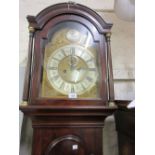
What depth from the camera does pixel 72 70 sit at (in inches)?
36.6

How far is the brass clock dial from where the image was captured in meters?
0.90

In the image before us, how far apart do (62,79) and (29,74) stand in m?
0.16

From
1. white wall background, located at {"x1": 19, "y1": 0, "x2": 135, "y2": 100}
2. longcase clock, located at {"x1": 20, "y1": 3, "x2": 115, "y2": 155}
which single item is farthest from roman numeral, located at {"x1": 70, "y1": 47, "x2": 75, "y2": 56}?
white wall background, located at {"x1": 19, "y1": 0, "x2": 135, "y2": 100}

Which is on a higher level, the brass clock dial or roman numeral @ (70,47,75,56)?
roman numeral @ (70,47,75,56)

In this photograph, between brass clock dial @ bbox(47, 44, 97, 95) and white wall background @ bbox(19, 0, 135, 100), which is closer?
brass clock dial @ bbox(47, 44, 97, 95)

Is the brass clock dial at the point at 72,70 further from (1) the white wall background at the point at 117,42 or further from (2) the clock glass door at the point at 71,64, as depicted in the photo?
(1) the white wall background at the point at 117,42

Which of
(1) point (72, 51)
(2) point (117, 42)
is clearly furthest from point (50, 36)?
(2) point (117, 42)

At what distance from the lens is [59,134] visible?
2.76 feet

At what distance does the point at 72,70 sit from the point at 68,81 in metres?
0.06

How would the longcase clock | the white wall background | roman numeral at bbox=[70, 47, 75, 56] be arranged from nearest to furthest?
the longcase clock, roman numeral at bbox=[70, 47, 75, 56], the white wall background

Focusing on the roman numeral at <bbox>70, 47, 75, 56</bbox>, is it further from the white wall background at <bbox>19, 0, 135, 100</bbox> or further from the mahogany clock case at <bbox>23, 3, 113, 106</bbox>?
the white wall background at <bbox>19, 0, 135, 100</bbox>

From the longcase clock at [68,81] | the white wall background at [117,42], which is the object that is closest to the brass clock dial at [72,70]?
the longcase clock at [68,81]
